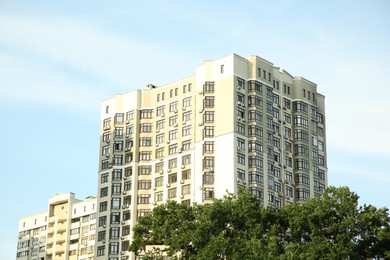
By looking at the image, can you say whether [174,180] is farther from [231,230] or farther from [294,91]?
[231,230]

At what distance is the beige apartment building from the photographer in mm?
145625

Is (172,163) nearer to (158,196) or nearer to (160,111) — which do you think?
(158,196)

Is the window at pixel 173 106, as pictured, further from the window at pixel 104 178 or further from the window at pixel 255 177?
the window at pixel 255 177

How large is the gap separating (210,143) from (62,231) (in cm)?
5293

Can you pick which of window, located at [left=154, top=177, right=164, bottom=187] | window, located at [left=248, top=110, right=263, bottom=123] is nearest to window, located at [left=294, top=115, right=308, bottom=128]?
window, located at [left=248, top=110, right=263, bottom=123]

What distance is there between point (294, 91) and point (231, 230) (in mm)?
46874

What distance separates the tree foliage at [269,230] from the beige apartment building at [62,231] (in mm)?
66597

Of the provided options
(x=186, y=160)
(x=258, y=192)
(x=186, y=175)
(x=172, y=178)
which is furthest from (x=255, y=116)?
(x=172, y=178)

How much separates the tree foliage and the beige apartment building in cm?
6660

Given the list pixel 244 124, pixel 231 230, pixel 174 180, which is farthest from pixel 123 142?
pixel 231 230

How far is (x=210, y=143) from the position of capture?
109 meters

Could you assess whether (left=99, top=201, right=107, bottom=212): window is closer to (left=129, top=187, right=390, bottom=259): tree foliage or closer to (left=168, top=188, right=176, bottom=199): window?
(left=168, top=188, right=176, bottom=199): window

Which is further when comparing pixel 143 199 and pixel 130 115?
pixel 130 115

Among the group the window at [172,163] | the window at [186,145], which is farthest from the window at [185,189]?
the window at [186,145]
